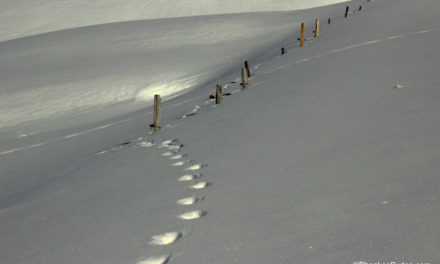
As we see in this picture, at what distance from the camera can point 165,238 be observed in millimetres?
4492

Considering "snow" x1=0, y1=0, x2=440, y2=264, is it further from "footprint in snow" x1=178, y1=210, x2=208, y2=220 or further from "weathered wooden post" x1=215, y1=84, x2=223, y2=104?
"weathered wooden post" x1=215, y1=84, x2=223, y2=104

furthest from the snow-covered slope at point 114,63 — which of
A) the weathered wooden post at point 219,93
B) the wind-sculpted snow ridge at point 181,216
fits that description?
the wind-sculpted snow ridge at point 181,216

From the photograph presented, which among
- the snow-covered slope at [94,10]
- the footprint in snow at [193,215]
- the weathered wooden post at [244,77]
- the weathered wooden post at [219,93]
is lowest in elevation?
the footprint in snow at [193,215]

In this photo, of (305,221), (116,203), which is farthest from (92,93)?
(305,221)

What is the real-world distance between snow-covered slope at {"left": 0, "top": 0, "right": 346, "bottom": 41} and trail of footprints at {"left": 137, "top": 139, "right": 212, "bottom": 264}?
1440 inches

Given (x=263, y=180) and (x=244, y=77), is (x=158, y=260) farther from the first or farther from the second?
(x=244, y=77)

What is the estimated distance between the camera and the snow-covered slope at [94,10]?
4169cm

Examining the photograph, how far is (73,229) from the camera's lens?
522 cm

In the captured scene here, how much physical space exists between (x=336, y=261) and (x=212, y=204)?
6.76 ft

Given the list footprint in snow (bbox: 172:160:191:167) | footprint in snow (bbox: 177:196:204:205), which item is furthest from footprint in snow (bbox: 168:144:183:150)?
footprint in snow (bbox: 177:196:204:205)

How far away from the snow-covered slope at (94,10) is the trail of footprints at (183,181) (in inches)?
1440

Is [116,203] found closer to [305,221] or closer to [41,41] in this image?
[305,221]

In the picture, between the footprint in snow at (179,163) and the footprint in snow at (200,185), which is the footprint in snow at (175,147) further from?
the footprint in snow at (200,185)

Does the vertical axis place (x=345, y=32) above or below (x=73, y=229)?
above
